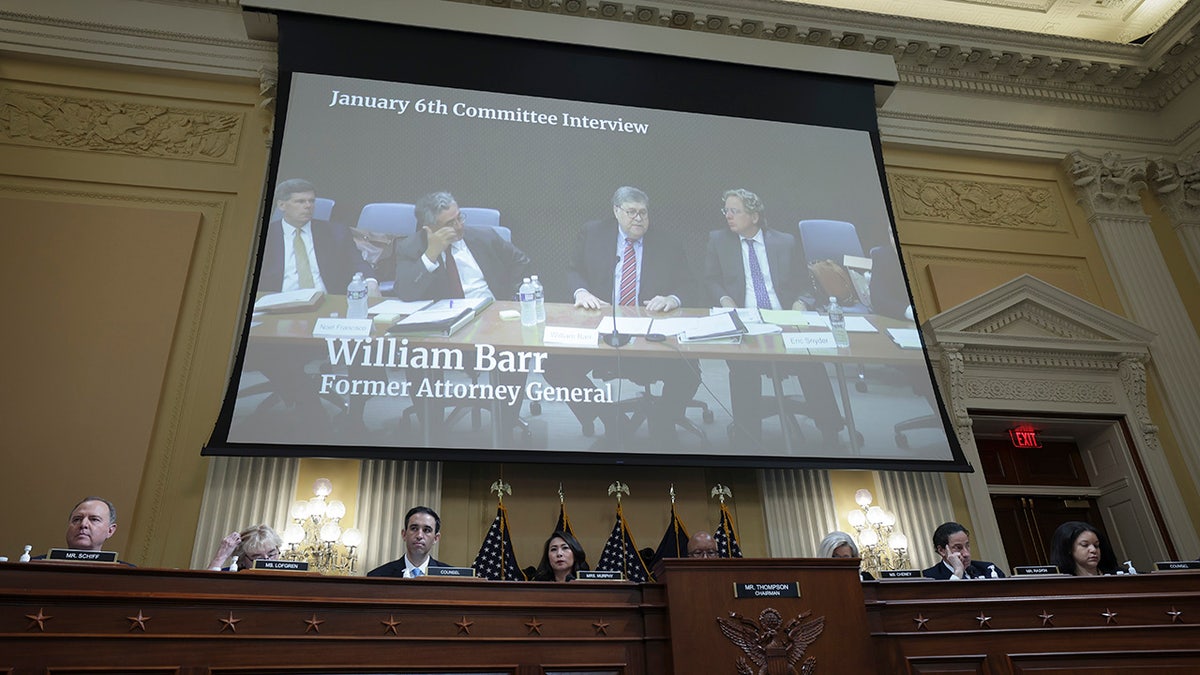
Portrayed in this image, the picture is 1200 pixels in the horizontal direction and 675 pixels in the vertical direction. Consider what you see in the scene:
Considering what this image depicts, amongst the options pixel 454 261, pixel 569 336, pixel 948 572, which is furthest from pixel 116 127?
pixel 948 572

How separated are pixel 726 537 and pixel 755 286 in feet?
5.50

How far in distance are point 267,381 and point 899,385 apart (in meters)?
3.92

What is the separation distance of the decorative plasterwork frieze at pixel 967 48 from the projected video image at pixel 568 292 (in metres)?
1.29

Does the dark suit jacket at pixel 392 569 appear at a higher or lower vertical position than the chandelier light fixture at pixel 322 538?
lower

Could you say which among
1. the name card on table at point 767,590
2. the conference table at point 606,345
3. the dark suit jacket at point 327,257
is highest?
the dark suit jacket at point 327,257

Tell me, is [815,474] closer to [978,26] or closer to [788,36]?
[788,36]

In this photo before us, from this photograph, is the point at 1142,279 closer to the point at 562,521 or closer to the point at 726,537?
the point at 726,537

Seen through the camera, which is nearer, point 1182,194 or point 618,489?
point 618,489

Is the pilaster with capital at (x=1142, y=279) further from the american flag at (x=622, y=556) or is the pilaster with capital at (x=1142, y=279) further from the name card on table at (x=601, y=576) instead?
the name card on table at (x=601, y=576)

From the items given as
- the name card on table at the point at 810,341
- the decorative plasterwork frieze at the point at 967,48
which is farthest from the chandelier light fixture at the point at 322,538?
the decorative plasterwork frieze at the point at 967,48

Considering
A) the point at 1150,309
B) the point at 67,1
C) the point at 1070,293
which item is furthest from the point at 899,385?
the point at 67,1

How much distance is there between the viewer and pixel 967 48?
24.9 feet

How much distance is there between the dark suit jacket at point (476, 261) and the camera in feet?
17.2

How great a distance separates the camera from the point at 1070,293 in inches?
273
